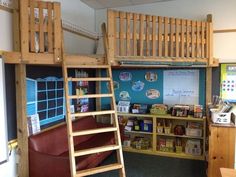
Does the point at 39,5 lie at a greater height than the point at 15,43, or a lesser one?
greater

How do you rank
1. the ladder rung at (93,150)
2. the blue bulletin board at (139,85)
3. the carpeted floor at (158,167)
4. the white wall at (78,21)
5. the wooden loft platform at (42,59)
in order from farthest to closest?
the blue bulletin board at (139,85)
the white wall at (78,21)
the carpeted floor at (158,167)
the wooden loft platform at (42,59)
the ladder rung at (93,150)

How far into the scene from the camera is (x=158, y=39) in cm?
309

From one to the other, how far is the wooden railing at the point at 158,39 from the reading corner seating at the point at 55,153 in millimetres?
1417

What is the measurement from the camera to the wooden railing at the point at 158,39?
2.95 meters

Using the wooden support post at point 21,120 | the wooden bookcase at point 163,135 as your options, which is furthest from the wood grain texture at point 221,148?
the wooden support post at point 21,120

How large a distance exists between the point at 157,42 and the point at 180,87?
1409 millimetres

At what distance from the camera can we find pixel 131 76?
14.8 feet

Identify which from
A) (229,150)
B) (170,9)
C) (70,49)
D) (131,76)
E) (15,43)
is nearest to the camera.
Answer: (15,43)

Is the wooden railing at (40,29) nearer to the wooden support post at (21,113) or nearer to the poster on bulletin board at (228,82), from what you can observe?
the wooden support post at (21,113)

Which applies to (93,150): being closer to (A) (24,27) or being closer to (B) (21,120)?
(B) (21,120)

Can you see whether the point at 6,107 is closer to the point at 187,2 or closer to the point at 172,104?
the point at 172,104

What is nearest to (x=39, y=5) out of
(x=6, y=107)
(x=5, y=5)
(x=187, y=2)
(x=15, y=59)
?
(x=5, y=5)

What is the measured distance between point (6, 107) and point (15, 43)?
0.79 m

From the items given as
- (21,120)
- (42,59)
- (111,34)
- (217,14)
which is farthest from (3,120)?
(217,14)
